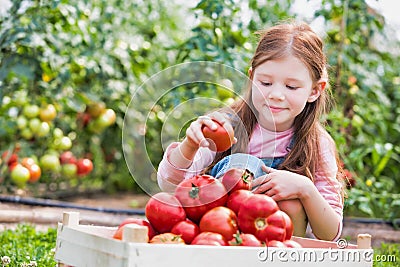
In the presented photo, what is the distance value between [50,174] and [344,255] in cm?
365

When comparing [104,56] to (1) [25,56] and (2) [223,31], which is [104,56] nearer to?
(1) [25,56]

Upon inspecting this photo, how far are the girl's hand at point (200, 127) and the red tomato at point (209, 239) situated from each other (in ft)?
1.00

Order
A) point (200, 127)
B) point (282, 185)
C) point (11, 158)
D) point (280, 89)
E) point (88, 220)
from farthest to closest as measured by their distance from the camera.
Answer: point (11, 158) → point (88, 220) → point (280, 89) → point (282, 185) → point (200, 127)

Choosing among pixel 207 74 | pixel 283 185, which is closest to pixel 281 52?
pixel 207 74

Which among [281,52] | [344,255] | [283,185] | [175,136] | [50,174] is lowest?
[344,255]

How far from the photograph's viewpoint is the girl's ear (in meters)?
2.22

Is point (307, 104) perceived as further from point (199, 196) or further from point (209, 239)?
point (209, 239)

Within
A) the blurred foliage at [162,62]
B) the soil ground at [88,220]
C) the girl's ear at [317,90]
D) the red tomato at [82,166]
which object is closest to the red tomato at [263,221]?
the girl's ear at [317,90]

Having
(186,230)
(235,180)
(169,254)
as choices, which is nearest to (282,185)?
(235,180)

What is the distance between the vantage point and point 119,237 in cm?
160

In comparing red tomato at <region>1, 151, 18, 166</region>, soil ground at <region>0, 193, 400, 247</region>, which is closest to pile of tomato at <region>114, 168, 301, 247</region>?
soil ground at <region>0, 193, 400, 247</region>

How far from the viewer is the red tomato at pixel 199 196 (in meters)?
1.68

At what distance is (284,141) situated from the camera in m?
2.24

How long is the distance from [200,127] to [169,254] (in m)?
0.45
